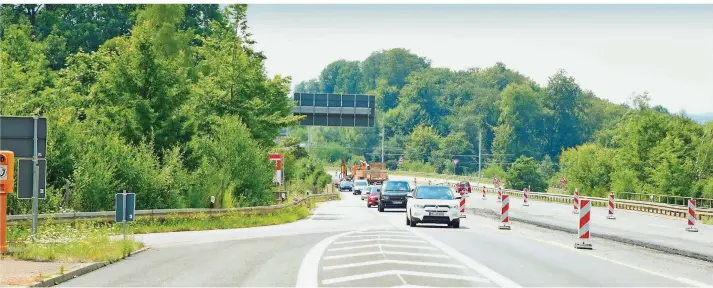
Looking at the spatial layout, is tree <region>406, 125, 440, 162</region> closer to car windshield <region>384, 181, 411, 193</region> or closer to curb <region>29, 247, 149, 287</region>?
car windshield <region>384, 181, 411, 193</region>

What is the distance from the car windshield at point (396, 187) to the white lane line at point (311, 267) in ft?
93.6

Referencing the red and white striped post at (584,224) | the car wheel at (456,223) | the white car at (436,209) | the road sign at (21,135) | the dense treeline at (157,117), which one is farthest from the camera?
the car wheel at (456,223)

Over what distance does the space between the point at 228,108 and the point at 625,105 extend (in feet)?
488

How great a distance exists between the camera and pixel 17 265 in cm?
1942

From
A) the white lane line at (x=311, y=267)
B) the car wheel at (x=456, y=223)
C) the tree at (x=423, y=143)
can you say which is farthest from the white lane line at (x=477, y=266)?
the tree at (x=423, y=143)

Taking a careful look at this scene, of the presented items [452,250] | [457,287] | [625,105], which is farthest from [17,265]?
[625,105]

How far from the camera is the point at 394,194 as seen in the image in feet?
187

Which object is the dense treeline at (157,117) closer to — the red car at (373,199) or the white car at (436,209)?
the red car at (373,199)

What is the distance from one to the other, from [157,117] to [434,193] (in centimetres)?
1692

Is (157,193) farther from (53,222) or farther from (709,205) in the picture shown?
(709,205)

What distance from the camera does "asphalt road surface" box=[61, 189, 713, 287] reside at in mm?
17234

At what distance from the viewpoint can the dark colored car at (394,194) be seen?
5684cm

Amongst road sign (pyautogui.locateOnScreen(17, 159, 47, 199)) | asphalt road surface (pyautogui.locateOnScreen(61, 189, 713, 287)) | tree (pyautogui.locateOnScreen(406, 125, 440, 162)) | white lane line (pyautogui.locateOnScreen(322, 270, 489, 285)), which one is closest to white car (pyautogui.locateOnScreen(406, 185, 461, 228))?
asphalt road surface (pyautogui.locateOnScreen(61, 189, 713, 287))

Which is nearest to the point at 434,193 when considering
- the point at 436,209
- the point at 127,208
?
the point at 436,209
